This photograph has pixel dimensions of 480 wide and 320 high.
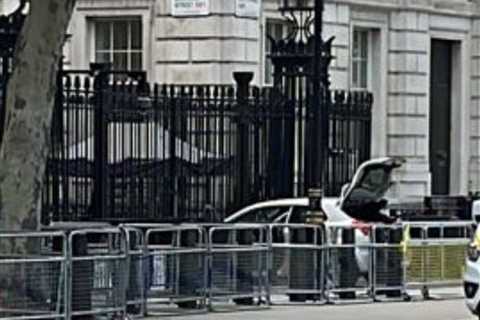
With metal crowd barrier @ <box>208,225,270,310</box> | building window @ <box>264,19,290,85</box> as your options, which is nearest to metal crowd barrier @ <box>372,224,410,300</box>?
metal crowd barrier @ <box>208,225,270,310</box>

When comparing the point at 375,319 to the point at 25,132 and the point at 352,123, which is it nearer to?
the point at 25,132

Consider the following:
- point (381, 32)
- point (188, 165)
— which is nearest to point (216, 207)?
point (188, 165)

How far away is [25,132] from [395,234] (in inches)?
273

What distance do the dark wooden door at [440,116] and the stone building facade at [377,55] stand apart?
24 mm

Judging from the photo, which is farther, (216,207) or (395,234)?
(216,207)

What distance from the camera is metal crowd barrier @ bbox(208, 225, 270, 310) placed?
76.2ft

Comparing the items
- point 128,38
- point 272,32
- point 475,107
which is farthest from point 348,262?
point 475,107

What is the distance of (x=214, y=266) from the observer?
23156 millimetres

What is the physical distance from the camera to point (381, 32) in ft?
137

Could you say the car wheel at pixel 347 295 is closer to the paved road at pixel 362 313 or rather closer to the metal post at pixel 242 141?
the paved road at pixel 362 313

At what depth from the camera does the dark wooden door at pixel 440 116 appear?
144 feet

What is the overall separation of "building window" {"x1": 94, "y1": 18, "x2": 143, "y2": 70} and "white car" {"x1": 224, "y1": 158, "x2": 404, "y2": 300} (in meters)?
11.0

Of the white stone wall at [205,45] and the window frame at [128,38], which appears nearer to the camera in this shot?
the white stone wall at [205,45]

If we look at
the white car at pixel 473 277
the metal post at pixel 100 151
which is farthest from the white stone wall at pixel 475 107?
the white car at pixel 473 277
